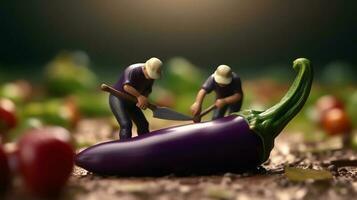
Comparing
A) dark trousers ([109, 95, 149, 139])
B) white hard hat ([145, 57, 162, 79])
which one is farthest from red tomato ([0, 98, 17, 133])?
white hard hat ([145, 57, 162, 79])

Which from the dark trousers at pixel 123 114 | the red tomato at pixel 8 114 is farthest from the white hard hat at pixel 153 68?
the red tomato at pixel 8 114

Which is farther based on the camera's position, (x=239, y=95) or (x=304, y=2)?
(x=304, y=2)

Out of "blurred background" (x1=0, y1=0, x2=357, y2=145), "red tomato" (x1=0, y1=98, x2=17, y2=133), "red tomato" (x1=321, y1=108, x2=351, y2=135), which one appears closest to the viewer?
"red tomato" (x1=0, y1=98, x2=17, y2=133)

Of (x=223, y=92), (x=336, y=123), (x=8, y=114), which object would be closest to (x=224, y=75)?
(x=223, y=92)

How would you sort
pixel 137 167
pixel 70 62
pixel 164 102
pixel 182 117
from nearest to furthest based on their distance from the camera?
pixel 137 167, pixel 182 117, pixel 164 102, pixel 70 62

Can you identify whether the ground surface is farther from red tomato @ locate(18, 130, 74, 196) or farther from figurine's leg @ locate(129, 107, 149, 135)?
figurine's leg @ locate(129, 107, 149, 135)

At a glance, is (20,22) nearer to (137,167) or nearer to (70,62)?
(70,62)

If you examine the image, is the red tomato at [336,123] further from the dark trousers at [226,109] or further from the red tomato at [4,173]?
the red tomato at [4,173]

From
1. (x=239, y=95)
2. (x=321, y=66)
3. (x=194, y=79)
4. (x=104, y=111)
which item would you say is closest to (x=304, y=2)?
(x=321, y=66)
